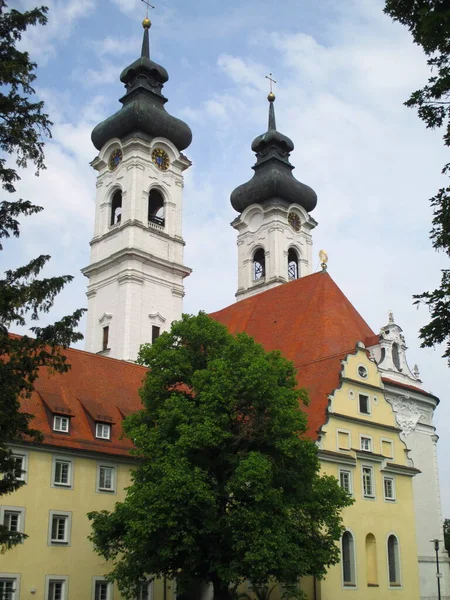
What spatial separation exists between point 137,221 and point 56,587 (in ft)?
93.5

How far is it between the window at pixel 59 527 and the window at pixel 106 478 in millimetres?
1902

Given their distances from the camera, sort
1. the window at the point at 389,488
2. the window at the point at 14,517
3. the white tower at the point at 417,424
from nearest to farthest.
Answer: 1. the window at the point at 14,517
2. the window at the point at 389,488
3. the white tower at the point at 417,424

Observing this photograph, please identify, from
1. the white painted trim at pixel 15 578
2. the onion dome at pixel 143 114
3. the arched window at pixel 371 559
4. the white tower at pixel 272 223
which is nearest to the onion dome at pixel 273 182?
the white tower at pixel 272 223

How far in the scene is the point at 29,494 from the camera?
29.8 meters

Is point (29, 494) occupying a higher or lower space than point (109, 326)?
lower

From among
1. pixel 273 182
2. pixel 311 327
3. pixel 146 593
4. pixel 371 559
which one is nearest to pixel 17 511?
pixel 146 593

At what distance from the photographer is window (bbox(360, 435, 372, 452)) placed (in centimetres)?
3766

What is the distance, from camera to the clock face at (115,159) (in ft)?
189

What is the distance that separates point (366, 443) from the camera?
3791 cm

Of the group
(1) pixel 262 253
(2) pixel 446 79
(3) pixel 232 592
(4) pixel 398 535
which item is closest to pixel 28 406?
(3) pixel 232 592

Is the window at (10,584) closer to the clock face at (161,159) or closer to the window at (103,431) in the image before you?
the window at (103,431)

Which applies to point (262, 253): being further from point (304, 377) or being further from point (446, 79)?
point (446, 79)

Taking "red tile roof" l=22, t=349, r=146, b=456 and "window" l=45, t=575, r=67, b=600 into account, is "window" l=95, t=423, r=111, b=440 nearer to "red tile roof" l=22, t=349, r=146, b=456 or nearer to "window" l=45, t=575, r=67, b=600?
"red tile roof" l=22, t=349, r=146, b=456

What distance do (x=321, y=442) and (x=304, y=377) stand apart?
A: 189 inches
